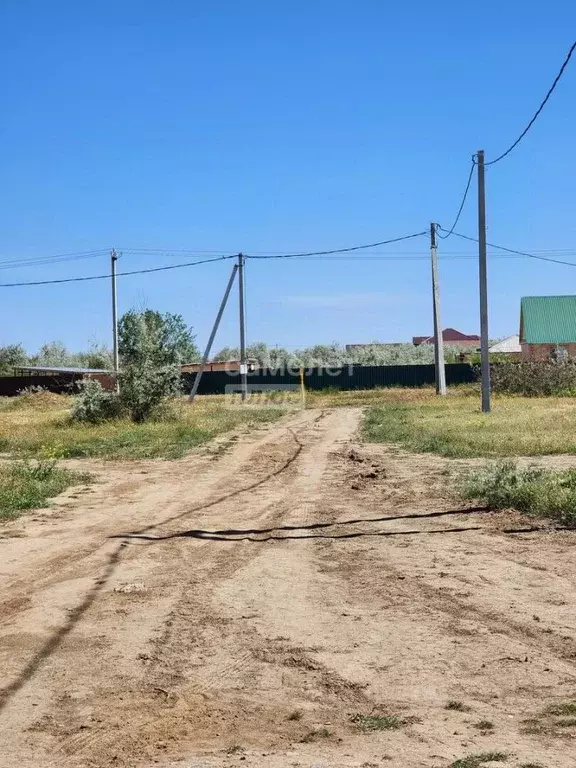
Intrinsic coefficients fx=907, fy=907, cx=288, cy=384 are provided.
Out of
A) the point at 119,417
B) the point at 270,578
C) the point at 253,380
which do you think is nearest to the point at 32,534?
the point at 270,578

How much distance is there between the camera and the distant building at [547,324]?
62969 millimetres

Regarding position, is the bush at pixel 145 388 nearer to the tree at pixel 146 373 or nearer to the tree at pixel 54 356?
the tree at pixel 146 373

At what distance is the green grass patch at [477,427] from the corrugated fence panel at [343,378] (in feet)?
64.1

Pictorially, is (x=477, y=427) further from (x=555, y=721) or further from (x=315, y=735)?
(x=315, y=735)

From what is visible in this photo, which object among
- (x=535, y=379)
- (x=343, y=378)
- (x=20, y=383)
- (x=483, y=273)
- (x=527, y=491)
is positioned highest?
(x=483, y=273)

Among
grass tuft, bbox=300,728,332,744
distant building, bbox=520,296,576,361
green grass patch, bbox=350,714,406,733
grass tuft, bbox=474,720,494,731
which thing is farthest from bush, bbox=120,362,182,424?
distant building, bbox=520,296,576,361

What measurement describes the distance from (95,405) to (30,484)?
13684 millimetres

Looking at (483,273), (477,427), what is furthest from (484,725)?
(483,273)

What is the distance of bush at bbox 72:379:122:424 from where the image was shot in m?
26.9

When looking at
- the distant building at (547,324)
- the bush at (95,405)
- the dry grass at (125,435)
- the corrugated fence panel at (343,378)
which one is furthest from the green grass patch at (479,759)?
the distant building at (547,324)

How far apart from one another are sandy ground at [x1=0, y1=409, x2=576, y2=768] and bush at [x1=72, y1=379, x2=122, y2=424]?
1558 centimetres

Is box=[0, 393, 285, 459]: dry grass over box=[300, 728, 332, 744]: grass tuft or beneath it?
over

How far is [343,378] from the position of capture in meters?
55.4

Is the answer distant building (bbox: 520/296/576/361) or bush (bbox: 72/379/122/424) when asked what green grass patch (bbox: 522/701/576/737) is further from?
distant building (bbox: 520/296/576/361)
